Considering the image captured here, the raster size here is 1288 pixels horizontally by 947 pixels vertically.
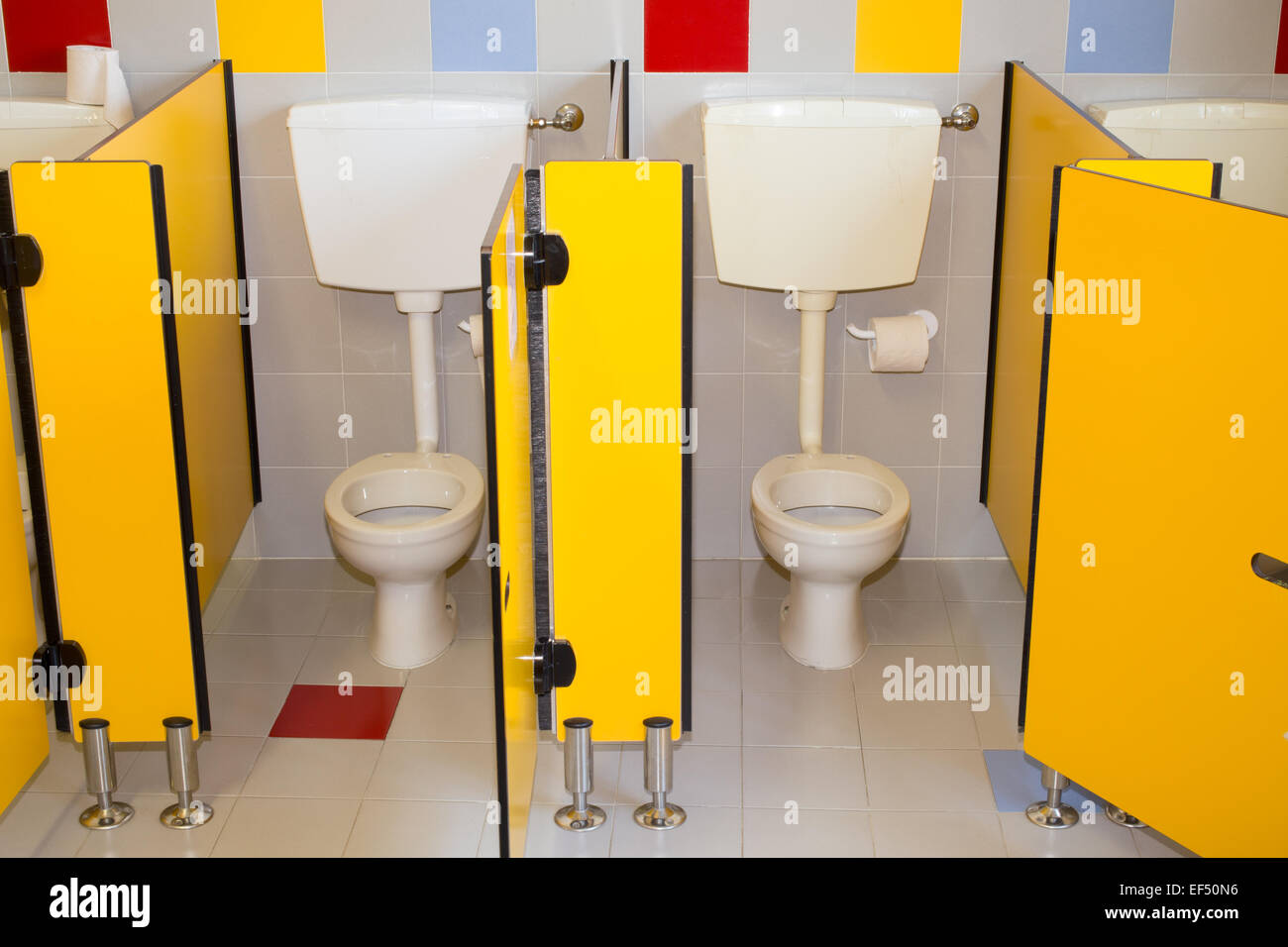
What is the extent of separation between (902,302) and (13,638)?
6.50 feet

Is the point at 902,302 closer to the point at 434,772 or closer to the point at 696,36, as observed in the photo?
the point at 696,36

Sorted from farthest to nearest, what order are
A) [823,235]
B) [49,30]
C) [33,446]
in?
[49,30] → [823,235] → [33,446]

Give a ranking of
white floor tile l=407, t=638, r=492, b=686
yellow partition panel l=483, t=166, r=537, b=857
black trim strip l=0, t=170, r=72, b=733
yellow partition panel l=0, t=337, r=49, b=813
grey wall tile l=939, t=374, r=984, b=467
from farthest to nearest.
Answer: grey wall tile l=939, t=374, r=984, b=467, white floor tile l=407, t=638, r=492, b=686, yellow partition panel l=0, t=337, r=49, b=813, black trim strip l=0, t=170, r=72, b=733, yellow partition panel l=483, t=166, r=537, b=857

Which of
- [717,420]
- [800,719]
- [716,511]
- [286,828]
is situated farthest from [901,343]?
[286,828]

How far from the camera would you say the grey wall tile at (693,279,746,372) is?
10.7 feet

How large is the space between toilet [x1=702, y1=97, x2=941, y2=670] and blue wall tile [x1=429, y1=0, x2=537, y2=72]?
418mm

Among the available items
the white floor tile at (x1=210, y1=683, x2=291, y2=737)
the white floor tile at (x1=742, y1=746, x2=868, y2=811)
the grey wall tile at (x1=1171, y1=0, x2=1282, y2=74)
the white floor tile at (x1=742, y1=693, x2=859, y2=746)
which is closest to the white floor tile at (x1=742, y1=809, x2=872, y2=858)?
the white floor tile at (x1=742, y1=746, x2=868, y2=811)

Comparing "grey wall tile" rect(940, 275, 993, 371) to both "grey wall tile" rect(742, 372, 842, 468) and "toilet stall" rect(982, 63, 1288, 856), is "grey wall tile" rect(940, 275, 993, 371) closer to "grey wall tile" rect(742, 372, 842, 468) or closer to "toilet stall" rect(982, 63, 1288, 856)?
"grey wall tile" rect(742, 372, 842, 468)

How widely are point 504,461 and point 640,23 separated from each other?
1642 millimetres

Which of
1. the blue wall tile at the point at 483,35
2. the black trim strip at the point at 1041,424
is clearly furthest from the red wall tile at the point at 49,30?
the black trim strip at the point at 1041,424

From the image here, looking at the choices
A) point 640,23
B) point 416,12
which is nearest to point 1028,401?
point 640,23

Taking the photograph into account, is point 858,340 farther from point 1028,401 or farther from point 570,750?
point 570,750

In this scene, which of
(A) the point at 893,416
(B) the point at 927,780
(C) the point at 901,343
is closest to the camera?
(B) the point at 927,780

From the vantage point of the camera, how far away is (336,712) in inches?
112
